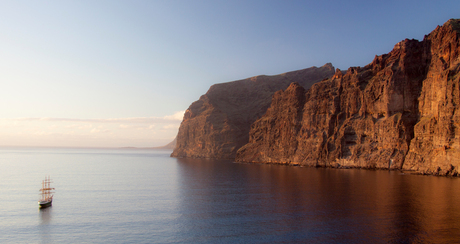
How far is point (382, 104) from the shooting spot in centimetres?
10988

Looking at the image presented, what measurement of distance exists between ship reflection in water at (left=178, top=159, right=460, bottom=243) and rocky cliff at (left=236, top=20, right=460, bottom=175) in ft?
96.0

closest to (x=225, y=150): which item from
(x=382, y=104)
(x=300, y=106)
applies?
(x=300, y=106)

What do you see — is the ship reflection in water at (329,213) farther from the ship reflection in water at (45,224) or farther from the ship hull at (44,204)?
the ship hull at (44,204)

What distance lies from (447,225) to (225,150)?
Answer: 547ft

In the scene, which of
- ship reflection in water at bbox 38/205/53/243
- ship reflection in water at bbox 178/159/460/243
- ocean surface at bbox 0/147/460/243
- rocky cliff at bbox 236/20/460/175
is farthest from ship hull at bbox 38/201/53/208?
rocky cliff at bbox 236/20/460/175

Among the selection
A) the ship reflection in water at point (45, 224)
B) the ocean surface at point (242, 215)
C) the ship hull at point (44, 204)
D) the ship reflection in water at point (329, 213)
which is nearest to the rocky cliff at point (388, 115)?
the ocean surface at point (242, 215)

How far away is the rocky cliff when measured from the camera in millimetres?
86062

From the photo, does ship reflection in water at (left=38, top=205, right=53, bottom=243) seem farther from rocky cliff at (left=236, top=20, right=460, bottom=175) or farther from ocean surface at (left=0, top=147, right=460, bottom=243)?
rocky cliff at (left=236, top=20, right=460, bottom=175)

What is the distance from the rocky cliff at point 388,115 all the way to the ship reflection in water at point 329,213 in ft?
96.0

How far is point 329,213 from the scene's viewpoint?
42156mm

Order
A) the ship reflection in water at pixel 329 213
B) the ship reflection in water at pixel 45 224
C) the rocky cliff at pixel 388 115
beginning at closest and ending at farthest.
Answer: the ship reflection in water at pixel 329 213, the ship reflection in water at pixel 45 224, the rocky cliff at pixel 388 115

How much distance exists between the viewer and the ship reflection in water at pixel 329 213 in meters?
33.4

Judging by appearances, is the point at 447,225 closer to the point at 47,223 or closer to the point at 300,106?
the point at 47,223

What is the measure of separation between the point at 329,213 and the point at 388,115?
258 ft
